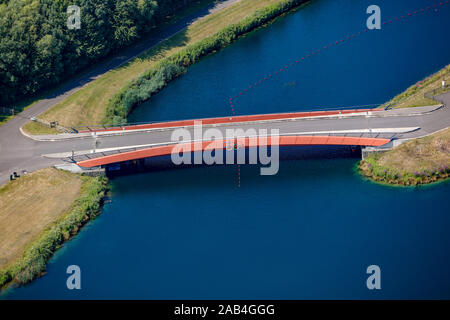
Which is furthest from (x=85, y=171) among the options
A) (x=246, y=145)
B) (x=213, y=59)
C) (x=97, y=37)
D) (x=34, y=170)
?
(x=213, y=59)

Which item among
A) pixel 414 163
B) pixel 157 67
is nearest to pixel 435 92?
pixel 414 163

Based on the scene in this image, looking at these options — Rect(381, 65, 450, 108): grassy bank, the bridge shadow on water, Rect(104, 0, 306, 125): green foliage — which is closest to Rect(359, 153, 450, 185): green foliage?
the bridge shadow on water

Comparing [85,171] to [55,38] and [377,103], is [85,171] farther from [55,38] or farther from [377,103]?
[377,103]

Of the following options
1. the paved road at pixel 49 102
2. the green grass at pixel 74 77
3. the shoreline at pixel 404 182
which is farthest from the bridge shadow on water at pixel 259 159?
the green grass at pixel 74 77

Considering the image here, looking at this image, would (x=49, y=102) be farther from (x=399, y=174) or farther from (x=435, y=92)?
(x=435, y=92)

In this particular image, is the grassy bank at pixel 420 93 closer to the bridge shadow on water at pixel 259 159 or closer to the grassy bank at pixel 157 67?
the bridge shadow on water at pixel 259 159

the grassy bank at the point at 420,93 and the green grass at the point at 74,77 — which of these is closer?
the grassy bank at the point at 420,93
